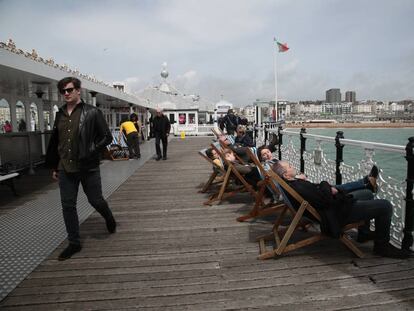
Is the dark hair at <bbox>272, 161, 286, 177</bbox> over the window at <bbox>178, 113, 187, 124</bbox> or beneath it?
beneath

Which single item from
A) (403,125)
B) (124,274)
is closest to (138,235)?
(124,274)

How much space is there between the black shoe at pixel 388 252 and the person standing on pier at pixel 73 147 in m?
2.59

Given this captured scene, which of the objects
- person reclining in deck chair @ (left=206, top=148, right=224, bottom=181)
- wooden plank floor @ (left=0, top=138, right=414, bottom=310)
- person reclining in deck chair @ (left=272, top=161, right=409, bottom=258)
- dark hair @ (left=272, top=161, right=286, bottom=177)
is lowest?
wooden plank floor @ (left=0, top=138, right=414, bottom=310)

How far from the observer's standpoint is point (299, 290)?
94.9 inches

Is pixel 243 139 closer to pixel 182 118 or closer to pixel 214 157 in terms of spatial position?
pixel 214 157

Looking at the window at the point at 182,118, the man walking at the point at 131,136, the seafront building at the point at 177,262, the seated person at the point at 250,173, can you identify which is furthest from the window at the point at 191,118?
the seated person at the point at 250,173

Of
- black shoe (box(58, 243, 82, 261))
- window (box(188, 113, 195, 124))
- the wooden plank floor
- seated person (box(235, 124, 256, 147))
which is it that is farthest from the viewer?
window (box(188, 113, 195, 124))

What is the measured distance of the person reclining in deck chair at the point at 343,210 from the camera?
278 centimetres

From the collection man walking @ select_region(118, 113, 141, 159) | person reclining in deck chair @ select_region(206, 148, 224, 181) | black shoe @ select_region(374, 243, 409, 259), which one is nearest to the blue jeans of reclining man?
person reclining in deck chair @ select_region(206, 148, 224, 181)

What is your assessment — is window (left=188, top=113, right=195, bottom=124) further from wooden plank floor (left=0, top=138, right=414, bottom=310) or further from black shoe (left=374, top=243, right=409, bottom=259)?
black shoe (left=374, top=243, right=409, bottom=259)

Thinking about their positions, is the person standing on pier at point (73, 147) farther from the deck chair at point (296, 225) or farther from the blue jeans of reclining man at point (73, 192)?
the deck chair at point (296, 225)

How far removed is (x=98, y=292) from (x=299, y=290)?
144cm

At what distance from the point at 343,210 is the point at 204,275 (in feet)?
4.11

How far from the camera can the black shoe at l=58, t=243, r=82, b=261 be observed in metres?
3.05
